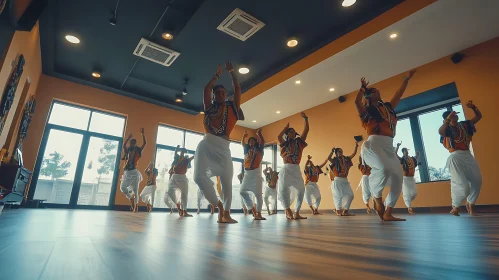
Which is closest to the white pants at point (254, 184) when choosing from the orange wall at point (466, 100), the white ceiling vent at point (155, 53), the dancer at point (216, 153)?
the dancer at point (216, 153)

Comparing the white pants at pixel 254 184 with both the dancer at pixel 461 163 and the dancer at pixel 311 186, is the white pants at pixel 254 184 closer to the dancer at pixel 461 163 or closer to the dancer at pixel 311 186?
the dancer at pixel 311 186

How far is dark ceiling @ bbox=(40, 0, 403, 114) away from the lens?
447 cm

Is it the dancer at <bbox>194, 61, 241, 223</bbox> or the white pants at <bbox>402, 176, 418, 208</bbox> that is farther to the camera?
the white pants at <bbox>402, 176, 418, 208</bbox>

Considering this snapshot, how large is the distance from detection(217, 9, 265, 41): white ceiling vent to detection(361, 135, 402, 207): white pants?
3.16 metres

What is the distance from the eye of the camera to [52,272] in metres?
0.49

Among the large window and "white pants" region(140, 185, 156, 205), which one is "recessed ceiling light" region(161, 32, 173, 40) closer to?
"white pants" region(140, 185, 156, 205)

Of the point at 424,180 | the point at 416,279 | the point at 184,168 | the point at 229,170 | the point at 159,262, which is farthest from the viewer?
the point at 424,180

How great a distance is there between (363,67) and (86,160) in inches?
310

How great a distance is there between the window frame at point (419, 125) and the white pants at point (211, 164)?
18.6 ft

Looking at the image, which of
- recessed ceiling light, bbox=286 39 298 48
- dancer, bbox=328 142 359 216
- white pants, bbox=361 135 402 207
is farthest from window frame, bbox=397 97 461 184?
white pants, bbox=361 135 402 207

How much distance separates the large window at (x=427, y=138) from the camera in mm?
6102

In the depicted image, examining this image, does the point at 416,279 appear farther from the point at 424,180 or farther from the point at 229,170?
the point at 424,180

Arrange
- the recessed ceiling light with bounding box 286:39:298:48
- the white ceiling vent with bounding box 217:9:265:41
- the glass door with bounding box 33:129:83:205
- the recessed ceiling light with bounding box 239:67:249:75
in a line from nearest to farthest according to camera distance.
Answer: the white ceiling vent with bounding box 217:9:265:41, the recessed ceiling light with bounding box 286:39:298:48, the recessed ceiling light with bounding box 239:67:249:75, the glass door with bounding box 33:129:83:205

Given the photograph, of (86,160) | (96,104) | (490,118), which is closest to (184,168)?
(86,160)
